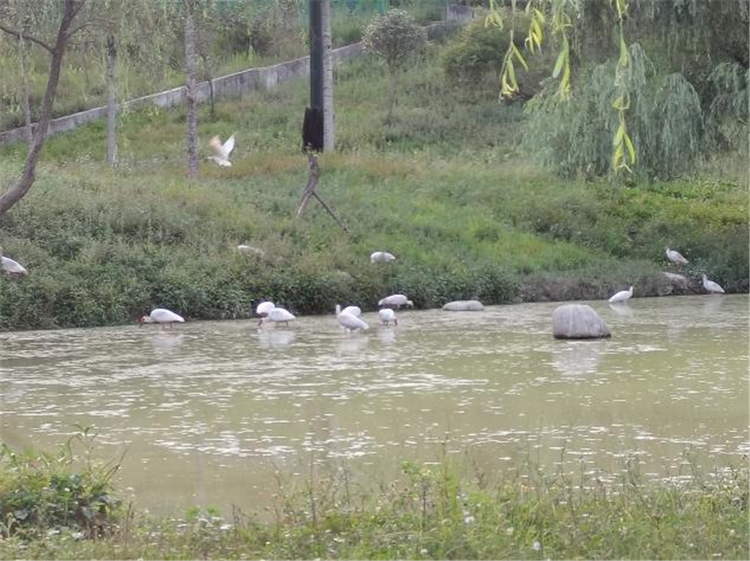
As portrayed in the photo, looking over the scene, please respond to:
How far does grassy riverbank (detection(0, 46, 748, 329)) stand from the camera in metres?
18.4

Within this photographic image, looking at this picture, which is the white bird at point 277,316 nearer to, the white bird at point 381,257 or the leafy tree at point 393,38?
the white bird at point 381,257

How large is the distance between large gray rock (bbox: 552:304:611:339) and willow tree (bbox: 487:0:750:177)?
5.16 meters

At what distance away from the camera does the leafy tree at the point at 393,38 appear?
3322 cm

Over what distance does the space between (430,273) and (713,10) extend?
6146 mm

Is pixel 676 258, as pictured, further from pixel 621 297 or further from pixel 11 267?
pixel 11 267

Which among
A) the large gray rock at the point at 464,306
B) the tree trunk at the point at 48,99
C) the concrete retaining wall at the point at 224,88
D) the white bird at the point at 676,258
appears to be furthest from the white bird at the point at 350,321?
the concrete retaining wall at the point at 224,88

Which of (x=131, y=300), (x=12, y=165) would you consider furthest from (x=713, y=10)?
(x=12, y=165)

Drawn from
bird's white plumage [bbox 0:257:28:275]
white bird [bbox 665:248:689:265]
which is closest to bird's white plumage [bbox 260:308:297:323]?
bird's white plumage [bbox 0:257:28:275]

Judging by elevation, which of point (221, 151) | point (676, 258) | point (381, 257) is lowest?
point (676, 258)

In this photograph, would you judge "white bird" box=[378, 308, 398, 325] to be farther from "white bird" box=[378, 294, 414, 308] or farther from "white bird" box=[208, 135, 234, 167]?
"white bird" box=[208, 135, 234, 167]

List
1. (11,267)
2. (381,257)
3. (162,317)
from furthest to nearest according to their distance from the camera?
(381,257)
(11,267)
(162,317)

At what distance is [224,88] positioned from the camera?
36469 mm

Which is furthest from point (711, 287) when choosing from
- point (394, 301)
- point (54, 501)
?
point (54, 501)

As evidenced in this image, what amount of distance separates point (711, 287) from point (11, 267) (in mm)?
11375
